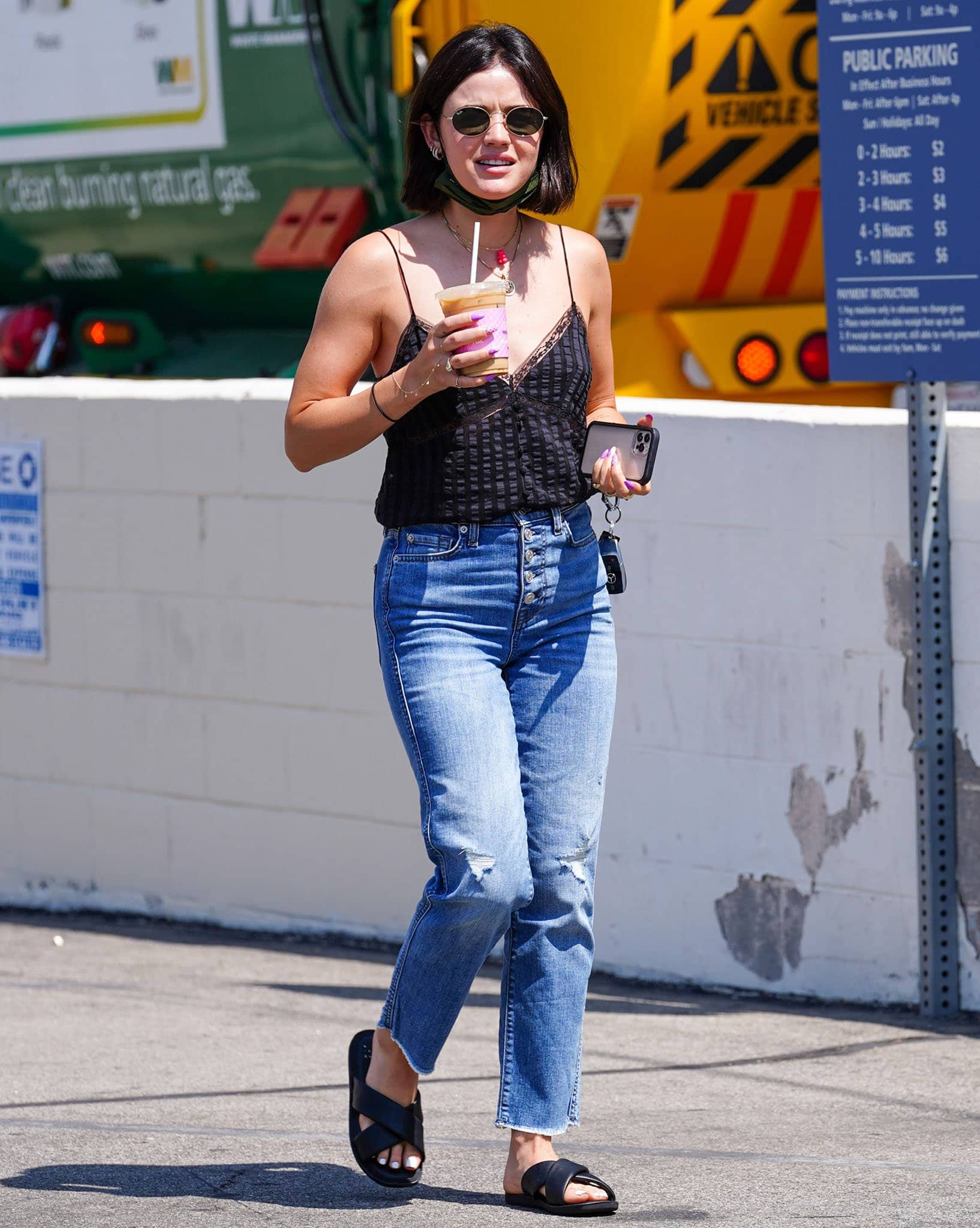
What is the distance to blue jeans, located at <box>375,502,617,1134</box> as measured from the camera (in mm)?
3443

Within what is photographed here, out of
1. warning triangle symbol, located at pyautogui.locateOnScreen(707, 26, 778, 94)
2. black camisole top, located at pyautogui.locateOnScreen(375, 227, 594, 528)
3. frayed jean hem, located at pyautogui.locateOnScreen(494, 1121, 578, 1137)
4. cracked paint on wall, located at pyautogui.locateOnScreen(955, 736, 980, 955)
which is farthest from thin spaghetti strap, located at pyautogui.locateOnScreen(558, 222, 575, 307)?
warning triangle symbol, located at pyautogui.locateOnScreen(707, 26, 778, 94)

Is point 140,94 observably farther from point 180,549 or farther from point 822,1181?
point 822,1181

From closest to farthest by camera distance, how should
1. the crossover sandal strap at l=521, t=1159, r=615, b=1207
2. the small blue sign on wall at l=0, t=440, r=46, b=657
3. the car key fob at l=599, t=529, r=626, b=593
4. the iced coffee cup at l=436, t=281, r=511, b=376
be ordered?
1. the iced coffee cup at l=436, t=281, r=511, b=376
2. the crossover sandal strap at l=521, t=1159, r=615, b=1207
3. the car key fob at l=599, t=529, r=626, b=593
4. the small blue sign on wall at l=0, t=440, r=46, b=657

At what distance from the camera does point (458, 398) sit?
349 cm

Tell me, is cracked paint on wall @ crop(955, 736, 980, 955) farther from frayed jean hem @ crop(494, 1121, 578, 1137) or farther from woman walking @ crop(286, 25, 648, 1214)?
frayed jean hem @ crop(494, 1121, 578, 1137)

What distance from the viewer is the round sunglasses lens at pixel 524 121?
11.4 feet

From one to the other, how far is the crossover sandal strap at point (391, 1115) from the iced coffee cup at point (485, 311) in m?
1.20

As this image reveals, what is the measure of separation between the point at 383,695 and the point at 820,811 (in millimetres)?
1305

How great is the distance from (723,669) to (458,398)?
199 centimetres

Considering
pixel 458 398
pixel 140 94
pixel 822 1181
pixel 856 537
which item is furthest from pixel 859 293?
pixel 140 94

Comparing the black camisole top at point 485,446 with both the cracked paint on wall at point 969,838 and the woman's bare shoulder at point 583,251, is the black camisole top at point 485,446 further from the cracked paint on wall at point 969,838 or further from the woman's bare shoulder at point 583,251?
the cracked paint on wall at point 969,838

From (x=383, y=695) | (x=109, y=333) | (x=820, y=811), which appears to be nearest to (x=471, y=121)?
(x=820, y=811)

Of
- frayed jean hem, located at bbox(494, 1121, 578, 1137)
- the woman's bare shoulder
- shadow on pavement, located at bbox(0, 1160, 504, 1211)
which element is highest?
the woman's bare shoulder

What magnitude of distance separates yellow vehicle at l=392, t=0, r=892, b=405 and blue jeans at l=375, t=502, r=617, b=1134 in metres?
3.68
